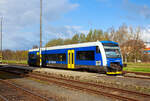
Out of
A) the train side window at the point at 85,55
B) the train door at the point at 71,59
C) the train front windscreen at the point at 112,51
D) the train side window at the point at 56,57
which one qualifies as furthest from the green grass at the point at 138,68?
the train side window at the point at 56,57

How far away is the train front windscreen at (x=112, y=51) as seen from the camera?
1631cm

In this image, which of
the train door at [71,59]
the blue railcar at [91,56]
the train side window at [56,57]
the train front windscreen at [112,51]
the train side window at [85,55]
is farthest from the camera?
the train side window at [56,57]

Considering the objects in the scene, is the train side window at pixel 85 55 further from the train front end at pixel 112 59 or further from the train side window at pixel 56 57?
the train side window at pixel 56 57

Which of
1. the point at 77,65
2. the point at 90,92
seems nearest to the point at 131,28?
the point at 77,65

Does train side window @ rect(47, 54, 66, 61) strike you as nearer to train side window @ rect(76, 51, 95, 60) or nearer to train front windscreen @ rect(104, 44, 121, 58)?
train side window @ rect(76, 51, 95, 60)

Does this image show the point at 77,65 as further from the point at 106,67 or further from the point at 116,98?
the point at 116,98

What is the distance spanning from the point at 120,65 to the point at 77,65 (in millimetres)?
5053

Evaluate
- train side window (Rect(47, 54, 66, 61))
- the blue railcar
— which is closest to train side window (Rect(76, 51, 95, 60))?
the blue railcar

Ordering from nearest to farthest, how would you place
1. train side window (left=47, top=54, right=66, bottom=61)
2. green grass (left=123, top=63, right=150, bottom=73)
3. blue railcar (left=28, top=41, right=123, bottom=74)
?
blue railcar (left=28, top=41, right=123, bottom=74) < train side window (left=47, top=54, right=66, bottom=61) < green grass (left=123, top=63, right=150, bottom=73)

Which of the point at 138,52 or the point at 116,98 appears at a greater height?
the point at 138,52

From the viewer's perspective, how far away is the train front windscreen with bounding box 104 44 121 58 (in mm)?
16312

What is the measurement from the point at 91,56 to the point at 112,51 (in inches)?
86.9

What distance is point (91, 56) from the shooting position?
57.8 ft

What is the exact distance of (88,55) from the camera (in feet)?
59.2
